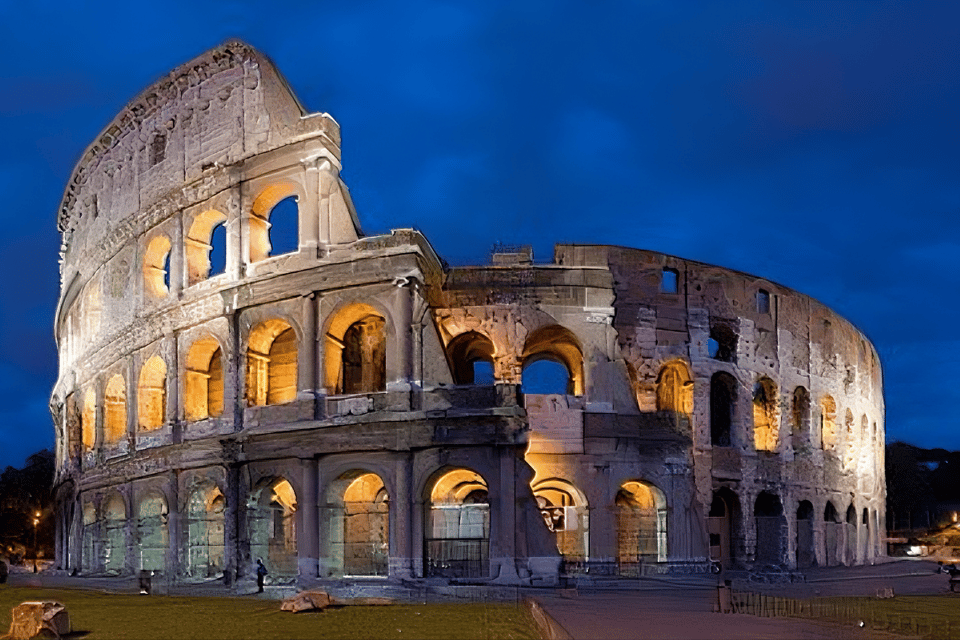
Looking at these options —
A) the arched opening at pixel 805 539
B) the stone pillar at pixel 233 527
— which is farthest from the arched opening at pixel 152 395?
the arched opening at pixel 805 539

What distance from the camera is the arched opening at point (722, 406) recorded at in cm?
3138

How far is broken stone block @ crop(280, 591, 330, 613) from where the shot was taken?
18328 mm

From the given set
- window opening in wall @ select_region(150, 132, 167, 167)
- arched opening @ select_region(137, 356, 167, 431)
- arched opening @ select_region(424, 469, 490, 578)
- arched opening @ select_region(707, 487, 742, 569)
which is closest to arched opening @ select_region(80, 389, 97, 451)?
arched opening @ select_region(137, 356, 167, 431)

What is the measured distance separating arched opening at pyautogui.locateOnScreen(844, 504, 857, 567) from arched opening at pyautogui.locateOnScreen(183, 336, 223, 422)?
22.4 metres

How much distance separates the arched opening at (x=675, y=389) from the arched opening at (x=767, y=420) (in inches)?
103

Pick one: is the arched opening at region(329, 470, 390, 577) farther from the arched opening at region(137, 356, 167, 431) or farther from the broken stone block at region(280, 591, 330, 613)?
the arched opening at region(137, 356, 167, 431)

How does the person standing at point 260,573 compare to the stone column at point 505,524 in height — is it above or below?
below

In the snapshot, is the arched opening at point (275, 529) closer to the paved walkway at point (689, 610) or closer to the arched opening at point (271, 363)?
the arched opening at point (271, 363)

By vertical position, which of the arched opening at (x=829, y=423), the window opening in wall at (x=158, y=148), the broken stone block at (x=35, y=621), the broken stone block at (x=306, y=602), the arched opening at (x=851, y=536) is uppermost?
the window opening in wall at (x=158, y=148)

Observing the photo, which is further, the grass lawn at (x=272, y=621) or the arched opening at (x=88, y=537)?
the arched opening at (x=88, y=537)

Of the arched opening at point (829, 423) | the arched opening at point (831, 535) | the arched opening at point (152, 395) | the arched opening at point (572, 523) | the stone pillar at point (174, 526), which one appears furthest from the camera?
the arched opening at point (829, 423)

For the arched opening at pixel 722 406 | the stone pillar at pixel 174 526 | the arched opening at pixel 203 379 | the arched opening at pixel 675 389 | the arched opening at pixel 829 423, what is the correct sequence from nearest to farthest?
the stone pillar at pixel 174 526 → the arched opening at pixel 203 379 → the arched opening at pixel 675 389 → the arched opening at pixel 722 406 → the arched opening at pixel 829 423

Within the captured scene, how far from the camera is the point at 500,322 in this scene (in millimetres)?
27750

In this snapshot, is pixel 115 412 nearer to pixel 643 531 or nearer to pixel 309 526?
pixel 309 526
